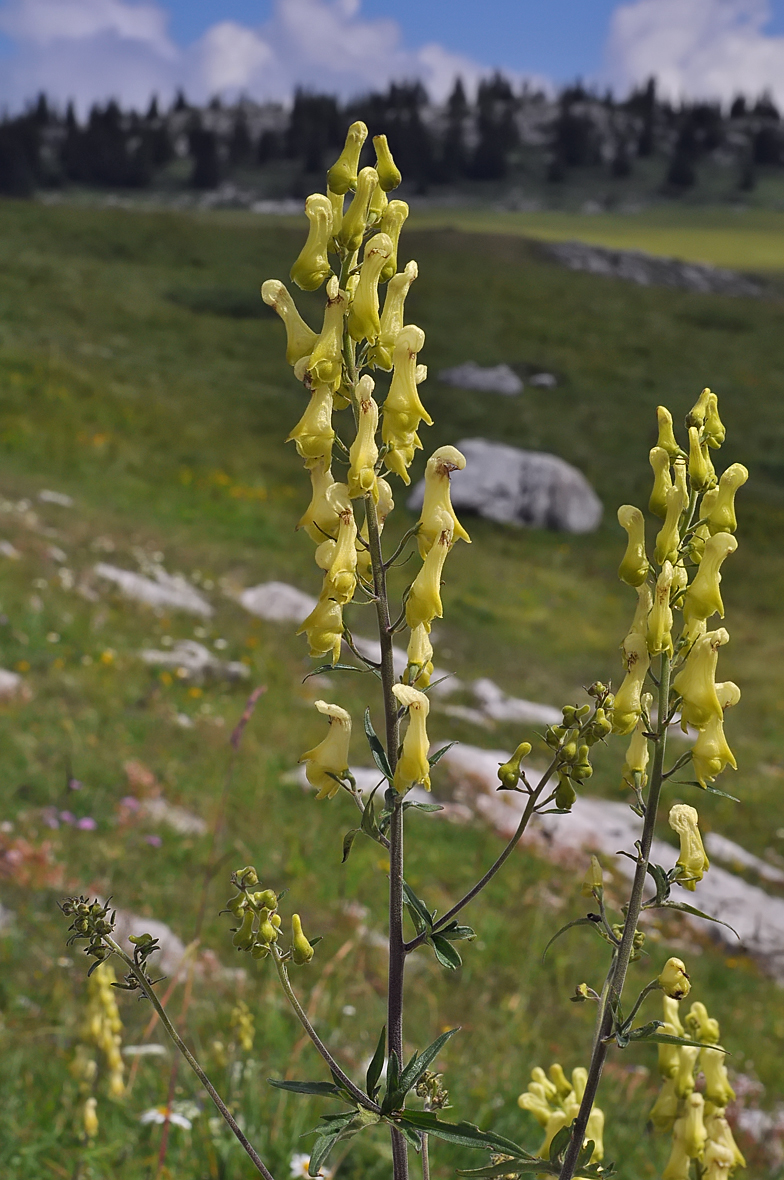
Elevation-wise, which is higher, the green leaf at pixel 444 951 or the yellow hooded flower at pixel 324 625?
the yellow hooded flower at pixel 324 625

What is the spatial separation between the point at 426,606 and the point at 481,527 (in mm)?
29594

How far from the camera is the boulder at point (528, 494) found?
32.4 m

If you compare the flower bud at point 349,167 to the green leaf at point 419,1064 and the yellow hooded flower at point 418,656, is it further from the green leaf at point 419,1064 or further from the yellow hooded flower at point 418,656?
the green leaf at point 419,1064

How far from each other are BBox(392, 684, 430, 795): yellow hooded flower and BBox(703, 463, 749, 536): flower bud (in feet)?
2.80

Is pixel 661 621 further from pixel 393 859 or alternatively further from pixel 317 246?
pixel 317 246

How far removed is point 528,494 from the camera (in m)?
32.9

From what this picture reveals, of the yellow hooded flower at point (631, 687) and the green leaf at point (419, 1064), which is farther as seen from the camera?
the yellow hooded flower at point (631, 687)

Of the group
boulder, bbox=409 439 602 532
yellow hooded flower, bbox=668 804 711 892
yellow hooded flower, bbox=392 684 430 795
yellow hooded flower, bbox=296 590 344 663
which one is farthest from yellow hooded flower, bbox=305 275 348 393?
boulder, bbox=409 439 602 532

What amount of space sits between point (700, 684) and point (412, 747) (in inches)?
27.3

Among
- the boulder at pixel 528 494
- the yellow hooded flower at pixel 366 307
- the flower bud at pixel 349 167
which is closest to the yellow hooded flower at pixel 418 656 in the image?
the yellow hooded flower at pixel 366 307

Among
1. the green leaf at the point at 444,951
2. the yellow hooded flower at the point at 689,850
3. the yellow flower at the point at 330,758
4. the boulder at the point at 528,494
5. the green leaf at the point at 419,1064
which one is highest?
the yellow flower at the point at 330,758

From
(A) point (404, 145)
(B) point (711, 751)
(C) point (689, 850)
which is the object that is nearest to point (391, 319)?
(B) point (711, 751)

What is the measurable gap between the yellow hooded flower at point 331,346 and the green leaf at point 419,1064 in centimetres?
144

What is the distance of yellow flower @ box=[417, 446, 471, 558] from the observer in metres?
2.38
